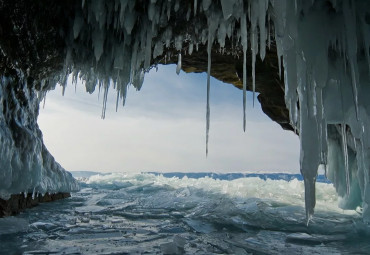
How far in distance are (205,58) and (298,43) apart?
15.2 feet

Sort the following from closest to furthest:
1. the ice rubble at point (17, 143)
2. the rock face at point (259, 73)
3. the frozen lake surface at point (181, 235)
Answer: the frozen lake surface at point (181, 235) → the ice rubble at point (17, 143) → the rock face at point (259, 73)

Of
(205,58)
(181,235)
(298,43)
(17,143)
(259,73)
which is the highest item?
(205,58)

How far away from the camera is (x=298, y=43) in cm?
329

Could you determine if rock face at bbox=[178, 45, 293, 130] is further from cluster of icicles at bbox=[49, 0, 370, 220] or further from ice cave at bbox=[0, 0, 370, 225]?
cluster of icicles at bbox=[49, 0, 370, 220]

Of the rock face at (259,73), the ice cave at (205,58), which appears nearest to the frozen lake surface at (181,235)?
the ice cave at (205,58)

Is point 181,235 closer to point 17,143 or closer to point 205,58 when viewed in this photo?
point 17,143

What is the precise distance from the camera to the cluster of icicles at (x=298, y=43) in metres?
3.20

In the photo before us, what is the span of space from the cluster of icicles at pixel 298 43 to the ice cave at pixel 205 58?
0.04 ft

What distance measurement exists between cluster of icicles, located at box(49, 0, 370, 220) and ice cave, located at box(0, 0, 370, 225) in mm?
12

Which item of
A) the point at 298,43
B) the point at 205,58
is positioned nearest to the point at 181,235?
the point at 298,43

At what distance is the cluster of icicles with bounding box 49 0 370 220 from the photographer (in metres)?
3.20

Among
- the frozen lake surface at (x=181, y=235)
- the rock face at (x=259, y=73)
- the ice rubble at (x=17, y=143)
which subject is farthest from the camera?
the rock face at (x=259, y=73)

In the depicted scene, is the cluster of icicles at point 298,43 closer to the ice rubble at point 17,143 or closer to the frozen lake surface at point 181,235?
the frozen lake surface at point 181,235

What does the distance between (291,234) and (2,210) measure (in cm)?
448
